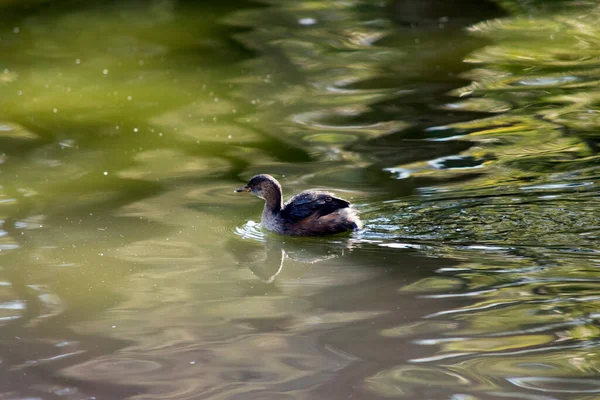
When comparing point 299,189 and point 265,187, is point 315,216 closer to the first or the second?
point 265,187

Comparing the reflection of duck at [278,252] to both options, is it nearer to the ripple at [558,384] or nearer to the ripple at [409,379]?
the ripple at [409,379]

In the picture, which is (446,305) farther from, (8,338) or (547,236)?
(8,338)

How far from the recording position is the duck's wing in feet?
29.2

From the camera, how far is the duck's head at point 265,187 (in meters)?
9.42

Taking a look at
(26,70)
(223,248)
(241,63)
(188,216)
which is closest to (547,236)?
(223,248)

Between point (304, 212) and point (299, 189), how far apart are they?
1132 millimetres

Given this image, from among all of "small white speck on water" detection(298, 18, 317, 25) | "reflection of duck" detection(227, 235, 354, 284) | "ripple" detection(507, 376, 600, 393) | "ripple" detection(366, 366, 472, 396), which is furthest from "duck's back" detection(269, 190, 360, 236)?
"small white speck on water" detection(298, 18, 317, 25)

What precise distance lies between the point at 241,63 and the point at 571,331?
965 cm

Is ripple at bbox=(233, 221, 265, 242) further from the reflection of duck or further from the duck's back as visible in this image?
the duck's back

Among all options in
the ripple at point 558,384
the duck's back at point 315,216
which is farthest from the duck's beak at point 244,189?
the ripple at point 558,384

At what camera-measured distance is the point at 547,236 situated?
8.18m

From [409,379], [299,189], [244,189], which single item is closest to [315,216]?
[244,189]

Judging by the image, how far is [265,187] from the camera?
9477 millimetres

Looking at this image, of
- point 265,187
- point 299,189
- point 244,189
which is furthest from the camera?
point 299,189
